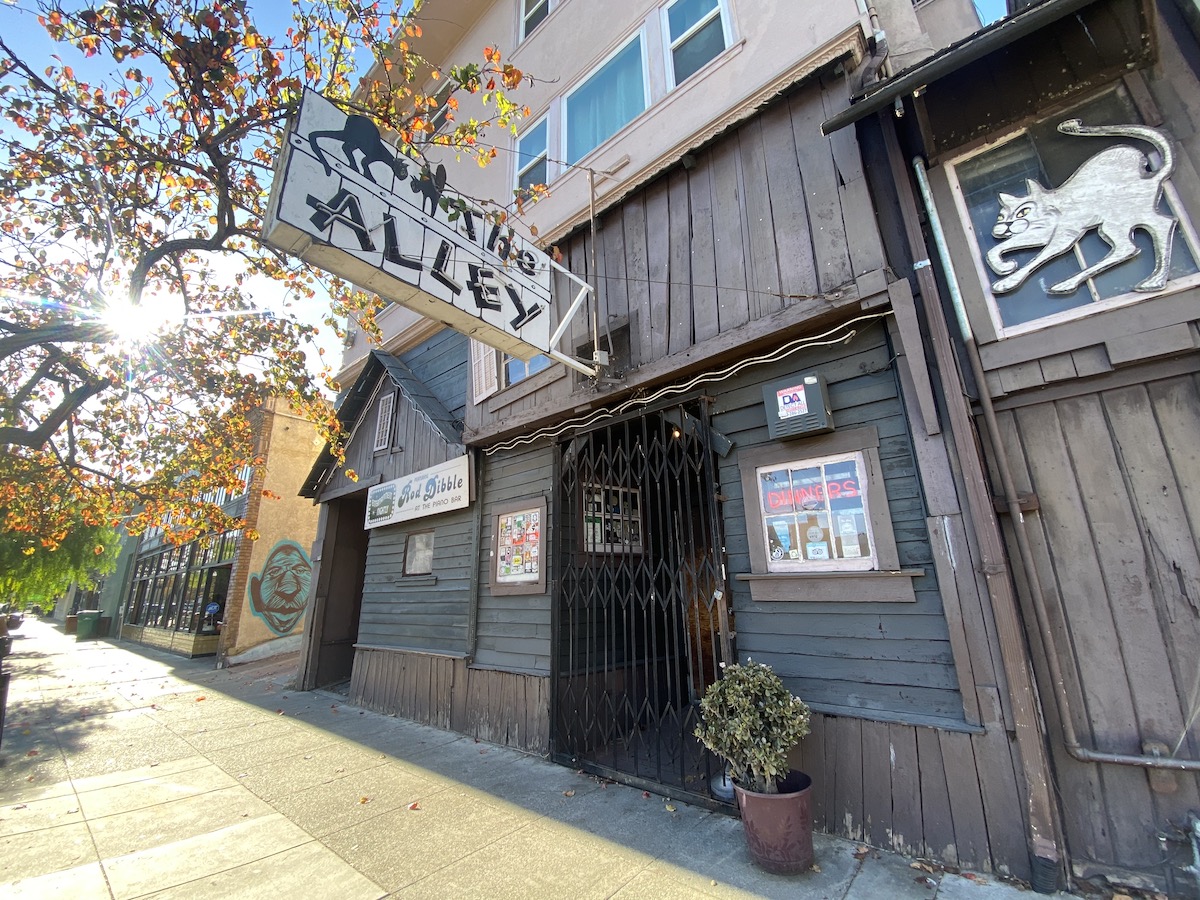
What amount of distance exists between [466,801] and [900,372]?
15.9 feet

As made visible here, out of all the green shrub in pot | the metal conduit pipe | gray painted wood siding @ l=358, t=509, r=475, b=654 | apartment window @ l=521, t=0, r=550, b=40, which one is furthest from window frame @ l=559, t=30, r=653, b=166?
the green shrub in pot

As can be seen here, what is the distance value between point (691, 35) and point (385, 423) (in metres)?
7.20

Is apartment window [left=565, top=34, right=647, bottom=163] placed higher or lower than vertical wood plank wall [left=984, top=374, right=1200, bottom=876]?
higher

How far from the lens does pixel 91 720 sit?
7.25 metres

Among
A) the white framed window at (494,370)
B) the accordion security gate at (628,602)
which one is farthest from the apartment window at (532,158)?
the accordion security gate at (628,602)

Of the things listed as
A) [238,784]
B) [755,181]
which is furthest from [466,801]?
[755,181]

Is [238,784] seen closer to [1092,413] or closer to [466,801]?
[466,801]

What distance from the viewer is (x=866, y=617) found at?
3.44 metres

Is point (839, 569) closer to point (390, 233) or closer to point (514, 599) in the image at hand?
point (514, 599)

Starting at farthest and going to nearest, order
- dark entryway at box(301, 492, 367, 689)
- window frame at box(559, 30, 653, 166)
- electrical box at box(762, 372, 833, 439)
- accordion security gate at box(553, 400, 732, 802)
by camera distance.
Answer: dark entryway at box(301, 492, 367, 689), window frame at box(559, 30, 653, 166), accordion security gate at box(553, 400, 732, 802), electrical box at box(762, 372, 833, 439)

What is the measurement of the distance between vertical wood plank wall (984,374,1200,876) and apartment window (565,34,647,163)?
5.63 meters

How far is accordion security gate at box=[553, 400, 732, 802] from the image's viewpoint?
14.3 feet

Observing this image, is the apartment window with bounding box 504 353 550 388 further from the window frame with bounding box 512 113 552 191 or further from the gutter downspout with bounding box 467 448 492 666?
the window frame with bounding box 512 113 552 191

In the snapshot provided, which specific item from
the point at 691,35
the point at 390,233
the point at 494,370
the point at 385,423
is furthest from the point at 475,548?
the point at 691,35
